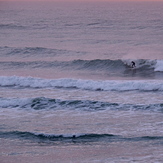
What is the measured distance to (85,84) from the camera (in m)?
21.3

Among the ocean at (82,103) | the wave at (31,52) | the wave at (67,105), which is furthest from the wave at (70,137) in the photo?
the wave at (31,52)

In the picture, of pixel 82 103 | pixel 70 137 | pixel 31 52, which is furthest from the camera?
pixel 31 52

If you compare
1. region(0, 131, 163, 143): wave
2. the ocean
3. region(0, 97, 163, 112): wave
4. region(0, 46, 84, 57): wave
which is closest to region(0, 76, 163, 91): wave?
the ocean

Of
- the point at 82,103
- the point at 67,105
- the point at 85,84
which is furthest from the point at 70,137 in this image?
the point at 85,84

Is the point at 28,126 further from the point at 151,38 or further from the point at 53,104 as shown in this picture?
the point at 151,38

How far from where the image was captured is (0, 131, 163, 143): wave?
40.9ft

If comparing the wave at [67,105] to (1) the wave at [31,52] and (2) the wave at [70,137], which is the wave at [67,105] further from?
(1) the wave at [31,52]

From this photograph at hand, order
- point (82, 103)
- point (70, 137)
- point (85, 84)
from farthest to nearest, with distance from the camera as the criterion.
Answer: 1. point (85, 84)
2. point (82, 103)
3. point (70, 137)

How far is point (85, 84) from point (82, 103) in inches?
171

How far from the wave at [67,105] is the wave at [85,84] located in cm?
348

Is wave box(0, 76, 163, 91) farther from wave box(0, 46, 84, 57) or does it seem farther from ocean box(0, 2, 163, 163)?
wave box(0, 46, 84, 57)

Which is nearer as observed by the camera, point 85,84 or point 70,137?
point 70,137

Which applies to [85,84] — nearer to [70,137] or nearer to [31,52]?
[70,137]

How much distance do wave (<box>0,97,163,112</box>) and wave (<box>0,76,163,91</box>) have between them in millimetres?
3482
